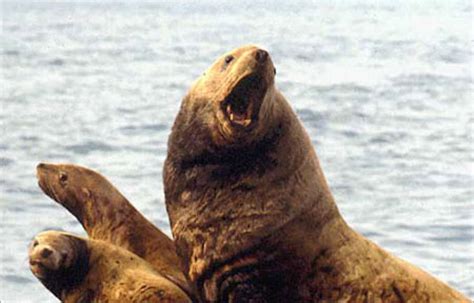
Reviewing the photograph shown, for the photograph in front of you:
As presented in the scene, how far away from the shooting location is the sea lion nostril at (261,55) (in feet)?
29.5

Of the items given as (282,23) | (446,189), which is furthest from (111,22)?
(446,189)

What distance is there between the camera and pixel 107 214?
434 inches

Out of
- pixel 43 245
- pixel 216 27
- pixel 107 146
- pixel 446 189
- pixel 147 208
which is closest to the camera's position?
pixel 43 245

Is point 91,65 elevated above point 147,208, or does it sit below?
below

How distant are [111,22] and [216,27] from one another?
14.2 m

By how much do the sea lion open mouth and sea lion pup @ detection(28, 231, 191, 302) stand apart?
133 cm

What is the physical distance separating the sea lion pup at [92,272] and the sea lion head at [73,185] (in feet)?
2.83

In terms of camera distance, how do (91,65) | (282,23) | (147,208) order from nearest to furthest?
(147,208) < (91,65) < (282,23)

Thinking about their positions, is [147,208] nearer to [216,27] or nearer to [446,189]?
[446,189]

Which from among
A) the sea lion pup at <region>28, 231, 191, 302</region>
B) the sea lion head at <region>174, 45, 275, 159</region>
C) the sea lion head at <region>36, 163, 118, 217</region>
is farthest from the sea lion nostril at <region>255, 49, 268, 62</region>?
the sea lion head at <region>36, 163, 118, 217</region>

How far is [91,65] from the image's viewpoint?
55.1m

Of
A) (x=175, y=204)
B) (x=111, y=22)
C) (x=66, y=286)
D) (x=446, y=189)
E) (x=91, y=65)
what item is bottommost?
(x=111, y=22)

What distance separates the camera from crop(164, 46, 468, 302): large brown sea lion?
358 inches

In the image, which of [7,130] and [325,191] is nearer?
[325,191]
